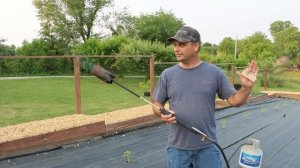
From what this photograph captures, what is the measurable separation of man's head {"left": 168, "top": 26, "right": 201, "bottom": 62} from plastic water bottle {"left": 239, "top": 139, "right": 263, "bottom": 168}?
3.62 ft

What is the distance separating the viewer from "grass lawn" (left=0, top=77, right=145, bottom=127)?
7.73 meters

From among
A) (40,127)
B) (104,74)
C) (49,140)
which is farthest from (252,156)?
(40,127)

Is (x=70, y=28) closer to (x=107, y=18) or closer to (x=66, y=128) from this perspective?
(x=107, y=18)

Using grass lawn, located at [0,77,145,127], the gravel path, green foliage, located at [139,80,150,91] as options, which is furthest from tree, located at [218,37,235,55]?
the gravel path

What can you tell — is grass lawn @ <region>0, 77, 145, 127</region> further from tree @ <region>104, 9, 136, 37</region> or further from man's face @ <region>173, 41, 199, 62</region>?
tree @ <region>104, 9, 136, 37</region>

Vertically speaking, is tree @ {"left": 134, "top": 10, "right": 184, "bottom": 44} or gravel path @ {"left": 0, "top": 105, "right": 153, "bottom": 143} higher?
tree @ {"left": 134, "top": 10, "right": 184, "bottom": 44}

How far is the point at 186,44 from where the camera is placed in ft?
7.95

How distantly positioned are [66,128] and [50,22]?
36.0 meters

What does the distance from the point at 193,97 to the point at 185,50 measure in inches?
14.4

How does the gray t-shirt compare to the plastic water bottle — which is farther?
the plastic water bottle

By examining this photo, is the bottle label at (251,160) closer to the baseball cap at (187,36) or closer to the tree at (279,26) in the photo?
the baseball cap at (187,36)

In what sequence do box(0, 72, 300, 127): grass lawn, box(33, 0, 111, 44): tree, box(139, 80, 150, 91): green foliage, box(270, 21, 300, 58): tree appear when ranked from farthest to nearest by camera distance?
box(270, 21, 300, 58): tree → box(33, 0, 111, 44): tree → box(139, 80, 150, 91): green foliage → box(0, 72, 300, 127): grass lawn

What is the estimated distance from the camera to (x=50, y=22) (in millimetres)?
38750

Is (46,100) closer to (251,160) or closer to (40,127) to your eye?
(40,127)
